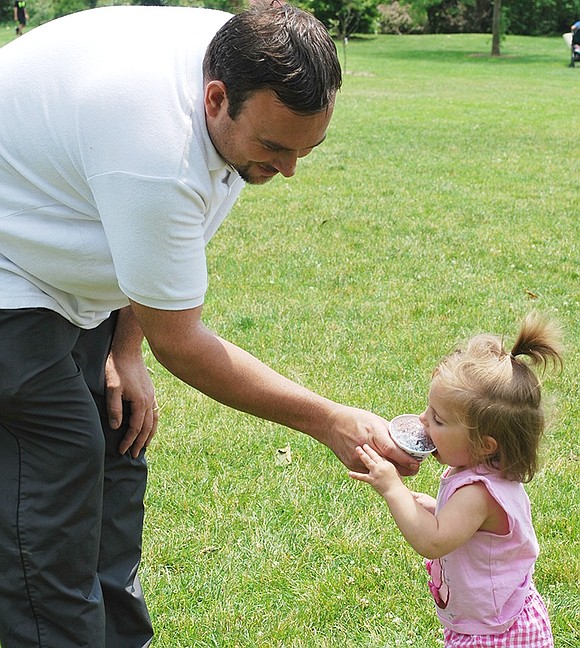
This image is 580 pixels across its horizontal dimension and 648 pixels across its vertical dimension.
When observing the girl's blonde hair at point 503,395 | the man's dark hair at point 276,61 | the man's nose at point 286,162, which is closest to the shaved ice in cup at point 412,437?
the girl's blonde hair at point 503,395

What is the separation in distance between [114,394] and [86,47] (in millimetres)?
989

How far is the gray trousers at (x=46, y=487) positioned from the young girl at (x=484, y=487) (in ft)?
2.18

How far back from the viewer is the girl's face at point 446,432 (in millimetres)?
2287

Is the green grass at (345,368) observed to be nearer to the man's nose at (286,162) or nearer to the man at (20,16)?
the man's nose at (286,162)

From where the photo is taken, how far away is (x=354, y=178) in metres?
9.91

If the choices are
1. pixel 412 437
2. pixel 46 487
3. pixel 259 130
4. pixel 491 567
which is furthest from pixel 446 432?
pixel 46 487

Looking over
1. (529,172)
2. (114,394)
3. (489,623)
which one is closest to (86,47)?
(114,394)

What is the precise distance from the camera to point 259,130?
2.01 meters

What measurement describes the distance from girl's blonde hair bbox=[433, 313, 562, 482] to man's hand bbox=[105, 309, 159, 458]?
87cm

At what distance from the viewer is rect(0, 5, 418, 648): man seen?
1.95 m

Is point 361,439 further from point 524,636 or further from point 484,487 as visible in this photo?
point 524,636

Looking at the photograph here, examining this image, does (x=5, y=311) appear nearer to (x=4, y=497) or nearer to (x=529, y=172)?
(x=4, y=497)

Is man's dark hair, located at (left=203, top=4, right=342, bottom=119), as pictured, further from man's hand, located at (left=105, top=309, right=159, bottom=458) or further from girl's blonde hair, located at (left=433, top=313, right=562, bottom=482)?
man's hand, located at (left=105, top=309, right=159, bottom=458)

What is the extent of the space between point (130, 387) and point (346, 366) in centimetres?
231
